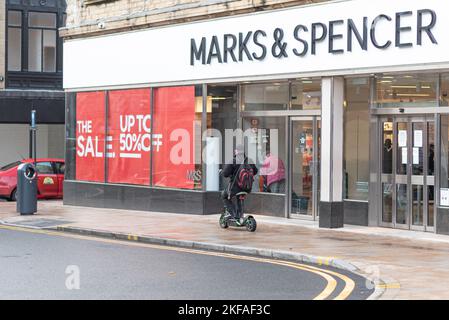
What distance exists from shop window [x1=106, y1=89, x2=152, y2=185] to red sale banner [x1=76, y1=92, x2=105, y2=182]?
1.17 feet

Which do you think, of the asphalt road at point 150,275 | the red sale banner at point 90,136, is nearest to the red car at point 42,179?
the red sale banner at point 90,136

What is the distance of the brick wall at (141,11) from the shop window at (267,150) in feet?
8.84

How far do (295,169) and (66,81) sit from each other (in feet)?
28.0

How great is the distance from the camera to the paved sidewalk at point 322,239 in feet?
36.8

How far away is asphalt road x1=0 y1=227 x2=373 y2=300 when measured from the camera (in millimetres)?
9984

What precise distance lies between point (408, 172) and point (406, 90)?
5.37ft

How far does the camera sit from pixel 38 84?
115ft

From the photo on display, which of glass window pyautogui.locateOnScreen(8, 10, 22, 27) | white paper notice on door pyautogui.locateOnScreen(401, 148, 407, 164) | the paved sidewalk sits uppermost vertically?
glass window pyautogui.locateOnScreen(8, 10, 22, 27)

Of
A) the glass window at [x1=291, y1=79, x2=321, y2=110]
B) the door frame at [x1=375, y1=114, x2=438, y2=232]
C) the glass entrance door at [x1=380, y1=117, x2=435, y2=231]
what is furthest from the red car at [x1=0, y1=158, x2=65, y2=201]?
the glass entrance door at [x1=380, y1=117, x2=435, y2=231]

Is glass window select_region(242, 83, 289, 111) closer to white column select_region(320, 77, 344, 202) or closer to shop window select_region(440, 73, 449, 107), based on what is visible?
white column select_region(320, 77, 344, 202)

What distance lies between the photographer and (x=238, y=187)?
55.6ft

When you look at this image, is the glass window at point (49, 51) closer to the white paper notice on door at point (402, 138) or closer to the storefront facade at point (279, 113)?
the storefront facade at point (279, 113)

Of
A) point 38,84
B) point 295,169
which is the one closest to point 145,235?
point 295,169
